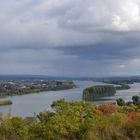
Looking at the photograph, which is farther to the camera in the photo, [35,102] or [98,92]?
[98,92]

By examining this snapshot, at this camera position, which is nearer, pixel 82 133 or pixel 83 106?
pixel 82 133

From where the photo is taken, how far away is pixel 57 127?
37.8 feet

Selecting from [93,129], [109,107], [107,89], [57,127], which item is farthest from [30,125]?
[107,89]

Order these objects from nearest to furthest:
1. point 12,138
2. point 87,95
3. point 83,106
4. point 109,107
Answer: point 12,138, point 83,106, point 109,107, point 87,95

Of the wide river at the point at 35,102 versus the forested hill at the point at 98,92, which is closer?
the wide river at the point at 35,102

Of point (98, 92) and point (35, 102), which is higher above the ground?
point (98, 92)

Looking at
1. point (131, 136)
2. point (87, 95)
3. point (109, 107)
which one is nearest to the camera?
point (131, 136)

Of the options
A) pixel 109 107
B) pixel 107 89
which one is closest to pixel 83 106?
pixel 109 107

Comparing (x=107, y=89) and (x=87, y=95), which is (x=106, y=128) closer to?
(x=87, y=95)

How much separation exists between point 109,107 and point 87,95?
36.6 m

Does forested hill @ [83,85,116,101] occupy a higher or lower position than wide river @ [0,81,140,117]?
higher

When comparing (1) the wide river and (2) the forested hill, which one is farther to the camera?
(2) the forested hill

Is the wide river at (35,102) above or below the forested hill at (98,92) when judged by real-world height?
below

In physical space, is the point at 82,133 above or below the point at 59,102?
below
